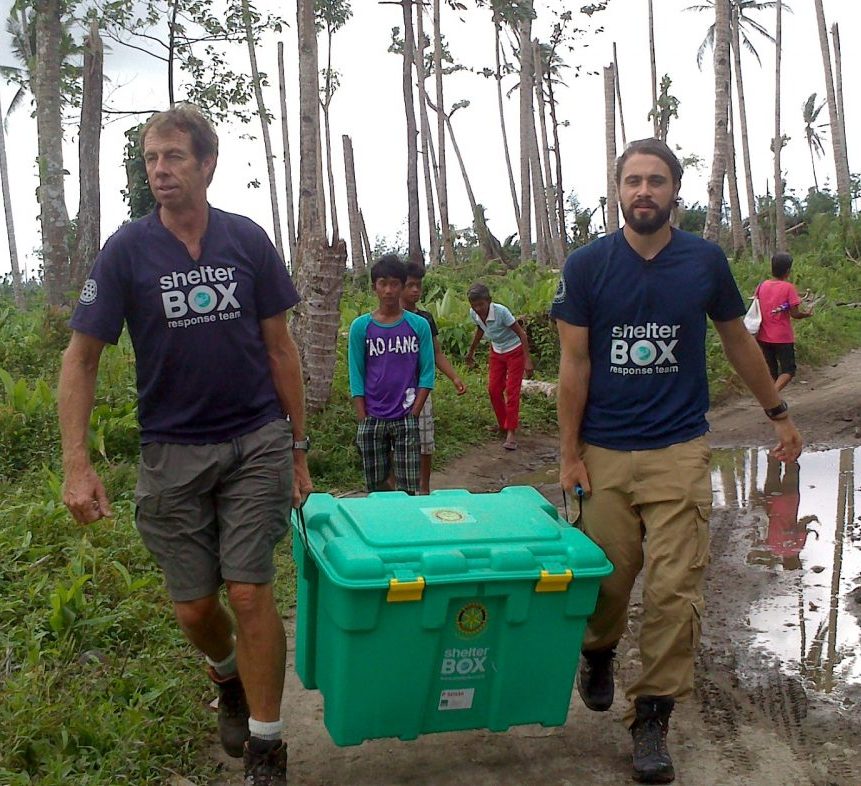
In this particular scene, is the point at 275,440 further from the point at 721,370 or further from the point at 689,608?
the point at 721,370

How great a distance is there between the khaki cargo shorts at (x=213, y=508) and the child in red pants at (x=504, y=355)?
6.22 metres

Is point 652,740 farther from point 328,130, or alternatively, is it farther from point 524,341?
point 328,130

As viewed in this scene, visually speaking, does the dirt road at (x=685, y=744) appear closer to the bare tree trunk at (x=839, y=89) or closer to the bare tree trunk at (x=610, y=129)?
the bare tree trunk at (x=610, y=129)

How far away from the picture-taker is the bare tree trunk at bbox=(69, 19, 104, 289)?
12828 mm

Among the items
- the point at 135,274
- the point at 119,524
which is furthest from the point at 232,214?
the point at 119,524

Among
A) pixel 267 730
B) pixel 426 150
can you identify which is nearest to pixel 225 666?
pixel 267 730

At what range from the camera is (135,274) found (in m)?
3.12

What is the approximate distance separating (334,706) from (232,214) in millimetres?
1630

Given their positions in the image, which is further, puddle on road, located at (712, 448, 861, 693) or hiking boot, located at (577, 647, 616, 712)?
puddle on road, located at (712, 448, 861, 693)

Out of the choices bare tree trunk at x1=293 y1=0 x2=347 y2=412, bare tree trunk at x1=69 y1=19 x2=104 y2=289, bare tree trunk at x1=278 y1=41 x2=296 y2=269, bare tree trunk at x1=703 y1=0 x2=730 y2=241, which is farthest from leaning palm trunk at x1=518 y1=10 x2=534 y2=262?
bare tree trunk at x1=293 y1=0 x2=347 y2=412

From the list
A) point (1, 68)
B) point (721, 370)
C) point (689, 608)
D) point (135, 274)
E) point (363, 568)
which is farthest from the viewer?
point (1, 68)

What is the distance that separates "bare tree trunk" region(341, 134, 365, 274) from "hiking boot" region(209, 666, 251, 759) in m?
23.5

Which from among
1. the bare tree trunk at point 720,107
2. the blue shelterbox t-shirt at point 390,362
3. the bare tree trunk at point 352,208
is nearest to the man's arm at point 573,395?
the blue shelterbox t-shirt at point 390,362

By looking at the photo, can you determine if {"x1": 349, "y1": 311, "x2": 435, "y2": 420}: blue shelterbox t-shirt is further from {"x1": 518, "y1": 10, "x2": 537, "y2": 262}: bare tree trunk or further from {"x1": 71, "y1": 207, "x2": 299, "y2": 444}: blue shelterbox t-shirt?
{"x1": 518, "y1": 10, "x2": 537, "y2": 262}: bare tree trunk
